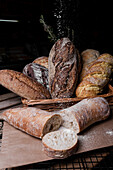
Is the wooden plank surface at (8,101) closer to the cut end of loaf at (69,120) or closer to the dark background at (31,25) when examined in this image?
the dark background at (31,25)

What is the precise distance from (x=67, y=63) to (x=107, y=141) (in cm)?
95

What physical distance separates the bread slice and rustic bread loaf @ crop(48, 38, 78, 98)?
2.18 ft

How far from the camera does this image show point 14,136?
4.42 feet

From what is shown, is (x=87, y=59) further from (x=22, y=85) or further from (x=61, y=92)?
(x=22, y=85)

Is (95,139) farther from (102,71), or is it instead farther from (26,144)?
(102,71)

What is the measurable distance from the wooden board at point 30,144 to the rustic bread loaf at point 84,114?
2.8 inches

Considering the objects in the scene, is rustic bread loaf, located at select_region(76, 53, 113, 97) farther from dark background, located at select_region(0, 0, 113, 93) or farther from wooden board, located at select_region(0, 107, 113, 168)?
dark background, located at select_region(0, 0, 113, 93)

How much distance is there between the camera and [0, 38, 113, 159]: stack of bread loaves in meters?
1.22

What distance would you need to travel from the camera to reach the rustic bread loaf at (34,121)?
128 centimetres

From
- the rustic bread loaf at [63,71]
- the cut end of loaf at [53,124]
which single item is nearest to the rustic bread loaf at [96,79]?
the rustic bread loaf at [63,71]

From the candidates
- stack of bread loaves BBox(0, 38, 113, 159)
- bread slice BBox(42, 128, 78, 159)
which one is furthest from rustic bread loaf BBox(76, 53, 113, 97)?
bread slice BBox(42, 128, 78, 159)

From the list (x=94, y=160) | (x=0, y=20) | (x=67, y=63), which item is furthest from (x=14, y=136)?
(x=0, y=20)

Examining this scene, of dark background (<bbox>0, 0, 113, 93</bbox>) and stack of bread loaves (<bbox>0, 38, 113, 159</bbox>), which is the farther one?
dark background (<bbox>0, 0, 113, 93</bbox>)

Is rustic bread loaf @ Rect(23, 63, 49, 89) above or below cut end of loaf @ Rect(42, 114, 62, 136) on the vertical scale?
above
